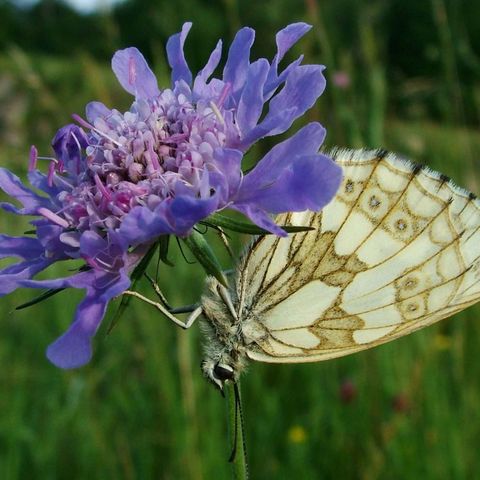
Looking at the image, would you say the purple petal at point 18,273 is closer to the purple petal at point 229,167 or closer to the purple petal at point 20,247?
the purple petal at point 20,247

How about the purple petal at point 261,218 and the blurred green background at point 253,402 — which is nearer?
the purple petal at point 261,218

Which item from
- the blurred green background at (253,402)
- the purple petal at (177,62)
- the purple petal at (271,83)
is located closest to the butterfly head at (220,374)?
the purple petal at (271,83)

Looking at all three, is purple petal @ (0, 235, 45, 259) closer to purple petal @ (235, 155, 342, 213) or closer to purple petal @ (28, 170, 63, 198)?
purple petal @ (28, 170, 63, 198)

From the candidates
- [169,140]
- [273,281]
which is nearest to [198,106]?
[169,140]

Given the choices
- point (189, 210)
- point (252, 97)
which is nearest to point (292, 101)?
point (252, 97)

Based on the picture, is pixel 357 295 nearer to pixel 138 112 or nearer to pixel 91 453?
pixel 138 112

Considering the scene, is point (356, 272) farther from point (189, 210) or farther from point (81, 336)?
point (81, 336)
